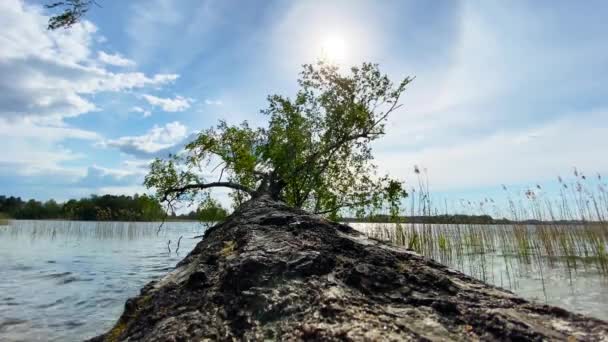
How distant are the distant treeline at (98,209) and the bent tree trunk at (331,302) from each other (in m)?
8.37

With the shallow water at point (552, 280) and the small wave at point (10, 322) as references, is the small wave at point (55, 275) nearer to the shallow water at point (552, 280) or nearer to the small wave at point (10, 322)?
the small wave at point (10, 322)

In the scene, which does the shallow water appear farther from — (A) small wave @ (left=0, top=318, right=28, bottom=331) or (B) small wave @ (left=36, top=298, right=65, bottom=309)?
(A) small wave @ (left=0, top=318, right=28, bottom=331)

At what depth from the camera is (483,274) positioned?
9438 mm

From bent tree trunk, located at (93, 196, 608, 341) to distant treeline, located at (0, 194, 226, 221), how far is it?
837cm

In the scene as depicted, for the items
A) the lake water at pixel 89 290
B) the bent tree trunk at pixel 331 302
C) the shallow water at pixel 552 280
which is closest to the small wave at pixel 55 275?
the lake water at pixel 89 290

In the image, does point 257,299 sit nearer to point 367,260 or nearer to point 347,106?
point 367,260

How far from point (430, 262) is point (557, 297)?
6506mm

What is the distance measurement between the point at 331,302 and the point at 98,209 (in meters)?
27.5

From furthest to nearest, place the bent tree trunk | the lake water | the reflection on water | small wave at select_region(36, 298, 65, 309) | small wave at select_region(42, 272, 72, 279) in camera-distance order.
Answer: small wave at select_region(42, 272, 72, 279) < small wave at select_region(36, 298, 65, 309) < the lake water < the reflection on water < the bent tree trunk

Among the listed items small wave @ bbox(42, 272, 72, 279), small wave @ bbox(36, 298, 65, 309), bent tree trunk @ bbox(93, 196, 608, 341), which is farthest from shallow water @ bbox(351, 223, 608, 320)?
small wave @ bbox(42, 272, 72, 279)

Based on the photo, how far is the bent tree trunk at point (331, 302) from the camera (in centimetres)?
143

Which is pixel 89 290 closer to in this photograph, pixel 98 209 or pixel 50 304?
pixel 50 304

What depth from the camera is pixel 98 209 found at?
25.3 metres

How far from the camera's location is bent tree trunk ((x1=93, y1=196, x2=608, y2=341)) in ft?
4.68
